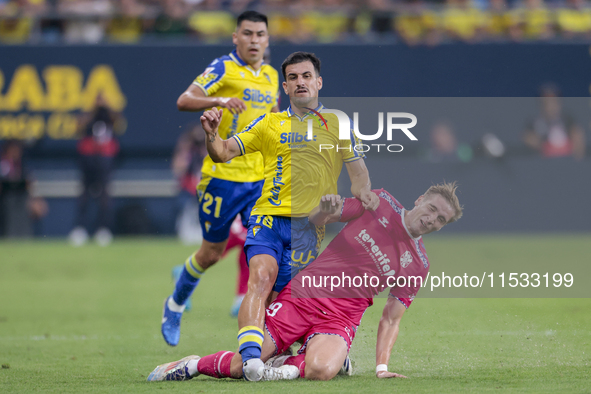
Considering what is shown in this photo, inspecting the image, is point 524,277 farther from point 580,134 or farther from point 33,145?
point 33,145

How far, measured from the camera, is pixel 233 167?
686 cm

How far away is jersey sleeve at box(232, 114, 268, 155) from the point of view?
5270 millimetres

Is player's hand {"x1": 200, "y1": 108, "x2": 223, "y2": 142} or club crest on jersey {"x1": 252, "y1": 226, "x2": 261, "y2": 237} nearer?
player's hand {"x1": 200, "y1": 108, "x2": 223, "y2": 142}

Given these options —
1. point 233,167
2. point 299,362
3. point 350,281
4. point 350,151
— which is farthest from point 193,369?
A: point 233,167

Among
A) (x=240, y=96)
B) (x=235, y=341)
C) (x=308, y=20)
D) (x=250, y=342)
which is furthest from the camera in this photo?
(x=308, y=20)

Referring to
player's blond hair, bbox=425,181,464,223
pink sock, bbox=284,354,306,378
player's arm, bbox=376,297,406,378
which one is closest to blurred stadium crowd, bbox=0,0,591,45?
player's blond hair, bbox=425,181,464,223

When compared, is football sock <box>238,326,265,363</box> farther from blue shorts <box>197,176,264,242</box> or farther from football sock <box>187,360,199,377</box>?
blue shorts <box>197,176,264,242</box>

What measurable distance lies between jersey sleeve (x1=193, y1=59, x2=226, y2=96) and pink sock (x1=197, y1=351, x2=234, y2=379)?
7.97 ft

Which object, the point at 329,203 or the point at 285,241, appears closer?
the point at 329,203

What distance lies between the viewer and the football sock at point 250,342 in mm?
4785

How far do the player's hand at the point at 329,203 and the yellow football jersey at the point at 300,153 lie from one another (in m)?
0.17

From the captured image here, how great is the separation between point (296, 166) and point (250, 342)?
125cm

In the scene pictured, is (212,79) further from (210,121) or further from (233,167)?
(210,121)

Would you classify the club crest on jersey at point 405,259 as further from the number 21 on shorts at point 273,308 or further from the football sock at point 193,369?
the football sock at point 193,369
